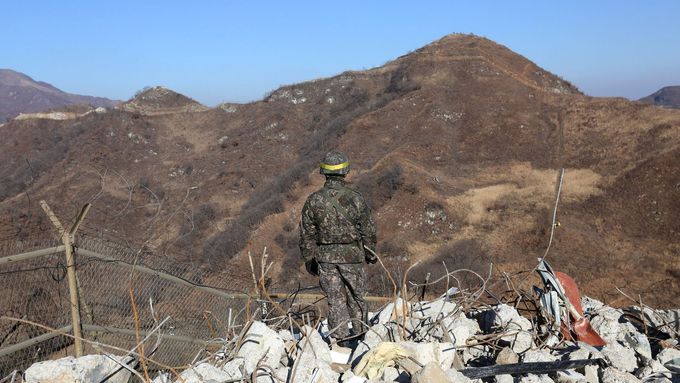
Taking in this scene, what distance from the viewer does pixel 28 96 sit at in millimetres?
95750

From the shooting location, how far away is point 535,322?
506 centimetres

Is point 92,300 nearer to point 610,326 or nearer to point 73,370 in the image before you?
point 73,370

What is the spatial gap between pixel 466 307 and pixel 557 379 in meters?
1.27

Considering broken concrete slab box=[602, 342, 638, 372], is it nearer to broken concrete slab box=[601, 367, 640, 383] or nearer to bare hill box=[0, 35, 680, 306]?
broken concrete slab box=[601, 367, 640, 383]

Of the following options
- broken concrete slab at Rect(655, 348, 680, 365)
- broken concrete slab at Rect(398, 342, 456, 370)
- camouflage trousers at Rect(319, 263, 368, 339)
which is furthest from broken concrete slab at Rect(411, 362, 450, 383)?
broken concrete slab at Rect(655, 348, 680, 365)

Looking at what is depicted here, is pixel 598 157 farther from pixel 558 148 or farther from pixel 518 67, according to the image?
pixel 518 67

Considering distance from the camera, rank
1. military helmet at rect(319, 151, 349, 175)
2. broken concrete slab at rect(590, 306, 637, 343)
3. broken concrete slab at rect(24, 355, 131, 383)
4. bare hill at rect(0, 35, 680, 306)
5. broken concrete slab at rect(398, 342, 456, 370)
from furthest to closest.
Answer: bare hill at rect(0, 35, 680, 306) < broken concrete slab at rect(590, 306, 637, 343) < military helmet at rect(319, 151, 349, 175) < broken concrete slab at rect(398, 342, 456, 370) < broken concrete slab at rect(24, 355, 131, 383)

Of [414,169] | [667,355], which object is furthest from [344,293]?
[414,169]

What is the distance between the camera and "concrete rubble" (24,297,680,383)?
11.9ft

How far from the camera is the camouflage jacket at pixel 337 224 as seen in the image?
4781 millimetres

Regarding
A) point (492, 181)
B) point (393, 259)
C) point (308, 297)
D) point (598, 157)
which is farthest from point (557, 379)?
point (598, 157)

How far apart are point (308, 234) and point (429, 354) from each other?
1.62 meters

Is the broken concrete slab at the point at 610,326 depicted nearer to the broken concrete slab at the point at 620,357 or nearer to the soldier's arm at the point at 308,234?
the broken concrete slab at the point at 620,357

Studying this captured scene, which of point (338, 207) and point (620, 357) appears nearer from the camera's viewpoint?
point (620, 357)
